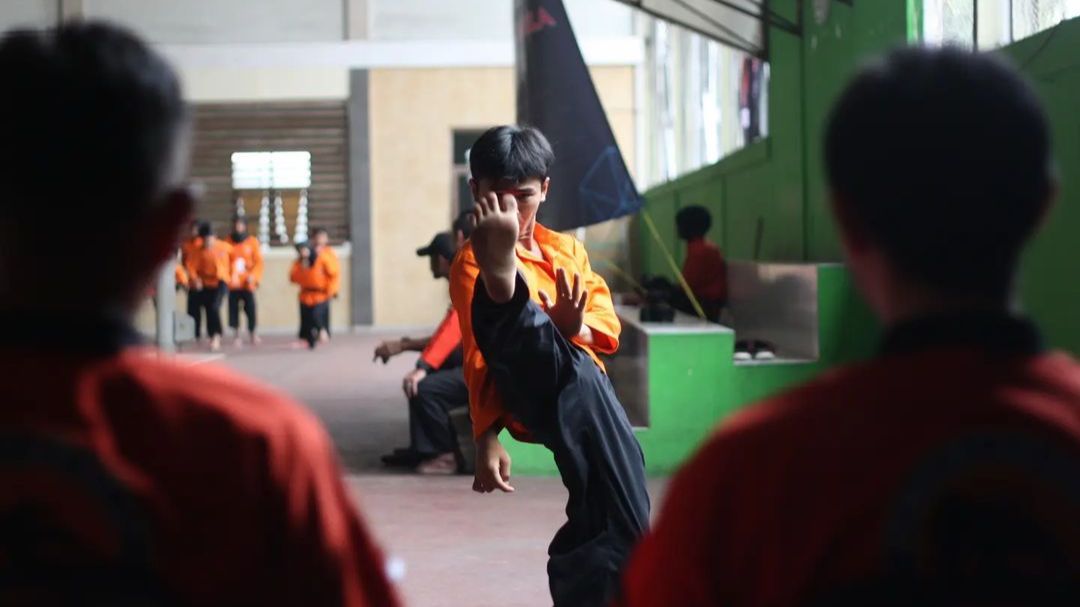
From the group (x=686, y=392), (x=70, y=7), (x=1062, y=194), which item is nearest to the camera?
(x=1062, y=194)

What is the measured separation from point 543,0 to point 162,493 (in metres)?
7.93

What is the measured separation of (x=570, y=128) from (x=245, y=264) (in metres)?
9.92

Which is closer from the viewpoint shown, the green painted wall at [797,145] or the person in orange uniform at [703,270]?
the green painted wall at [797,145]

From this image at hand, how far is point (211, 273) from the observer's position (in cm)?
1680

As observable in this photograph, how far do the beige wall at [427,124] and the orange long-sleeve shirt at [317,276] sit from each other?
4.04 metres

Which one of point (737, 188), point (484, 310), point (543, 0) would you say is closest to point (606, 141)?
point (543, 0)

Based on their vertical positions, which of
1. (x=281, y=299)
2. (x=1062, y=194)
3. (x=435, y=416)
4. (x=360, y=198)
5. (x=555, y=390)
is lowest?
(x=435, y=416)

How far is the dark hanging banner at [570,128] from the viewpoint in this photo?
8.40 metres

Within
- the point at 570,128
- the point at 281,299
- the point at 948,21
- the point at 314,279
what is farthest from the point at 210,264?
the point at 948,21

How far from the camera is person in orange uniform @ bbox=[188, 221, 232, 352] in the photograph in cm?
1675

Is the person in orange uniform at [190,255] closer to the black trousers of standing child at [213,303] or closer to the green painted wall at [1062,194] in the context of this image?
the black trousers of standing child at [213,303]

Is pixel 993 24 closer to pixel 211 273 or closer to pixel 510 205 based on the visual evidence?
pixel 510 205

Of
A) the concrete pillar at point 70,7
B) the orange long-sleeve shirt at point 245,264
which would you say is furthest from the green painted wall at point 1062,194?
the concrete pillar at point 70,7

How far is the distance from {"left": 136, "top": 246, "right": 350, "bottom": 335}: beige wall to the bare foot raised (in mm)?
18194
